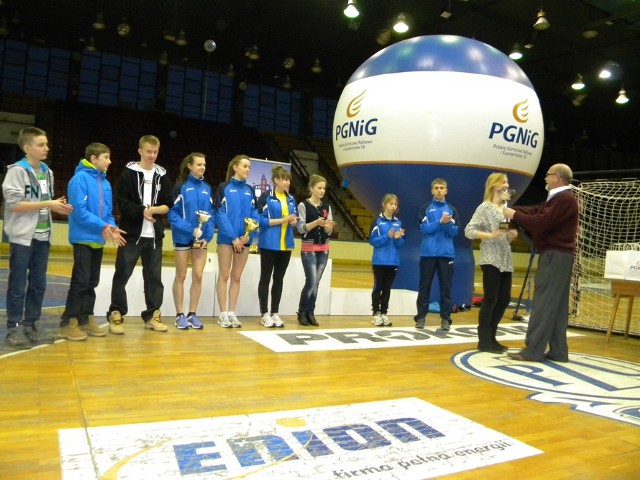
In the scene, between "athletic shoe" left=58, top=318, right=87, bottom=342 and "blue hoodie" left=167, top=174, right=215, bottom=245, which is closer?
"athletic shoe" left=58, top=318, right=87, bottom=342

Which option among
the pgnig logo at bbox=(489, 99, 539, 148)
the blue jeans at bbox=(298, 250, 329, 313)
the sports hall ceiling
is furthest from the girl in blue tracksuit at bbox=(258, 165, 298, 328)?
the sports hall ceiling

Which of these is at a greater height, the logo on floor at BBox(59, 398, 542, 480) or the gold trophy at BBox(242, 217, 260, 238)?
the gold trophy at BBox(242, 217, 260, 238)

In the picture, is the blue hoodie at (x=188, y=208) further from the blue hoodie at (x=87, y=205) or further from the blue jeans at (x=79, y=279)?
the blue jeans at (x=79, y=279)

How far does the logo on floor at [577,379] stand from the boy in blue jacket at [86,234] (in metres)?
2.96

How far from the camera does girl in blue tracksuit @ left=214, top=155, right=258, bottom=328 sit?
5.12 m

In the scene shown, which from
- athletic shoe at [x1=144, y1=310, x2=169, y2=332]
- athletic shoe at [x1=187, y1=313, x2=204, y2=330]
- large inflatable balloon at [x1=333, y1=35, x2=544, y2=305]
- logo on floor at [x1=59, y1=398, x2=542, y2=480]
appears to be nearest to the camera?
logo on floor at [x1=59, y1=398, x2=542, y2=480]

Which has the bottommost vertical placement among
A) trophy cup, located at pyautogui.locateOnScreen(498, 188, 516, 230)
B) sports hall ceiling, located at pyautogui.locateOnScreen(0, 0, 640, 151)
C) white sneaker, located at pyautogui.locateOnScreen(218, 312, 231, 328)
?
white sneaker, located at pyautogui.locateOnScreen(218, 312, 231, 328)

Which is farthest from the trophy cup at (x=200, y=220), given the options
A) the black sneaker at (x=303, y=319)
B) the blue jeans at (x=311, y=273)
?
the black sneaker at (x=303, y=319)

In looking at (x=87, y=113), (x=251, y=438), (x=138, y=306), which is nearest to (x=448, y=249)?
(x=138, y=306)

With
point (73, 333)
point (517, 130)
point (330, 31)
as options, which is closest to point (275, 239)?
point (73, 333)

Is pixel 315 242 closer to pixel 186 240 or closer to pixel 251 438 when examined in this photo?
pixel 186 240

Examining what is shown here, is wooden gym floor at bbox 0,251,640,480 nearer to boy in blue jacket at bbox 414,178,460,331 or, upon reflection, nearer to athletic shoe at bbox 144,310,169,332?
athletic shoe at bbox 144,310,169,332

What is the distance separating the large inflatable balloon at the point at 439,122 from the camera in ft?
21.4

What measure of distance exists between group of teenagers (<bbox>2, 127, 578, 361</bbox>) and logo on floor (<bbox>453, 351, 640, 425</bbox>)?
0.76 ft
